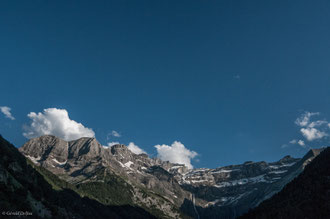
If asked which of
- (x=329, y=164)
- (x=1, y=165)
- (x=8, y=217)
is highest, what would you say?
(x=329, y=164)

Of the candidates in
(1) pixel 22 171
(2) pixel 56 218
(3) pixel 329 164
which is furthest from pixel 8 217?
(3) pixel 329 164

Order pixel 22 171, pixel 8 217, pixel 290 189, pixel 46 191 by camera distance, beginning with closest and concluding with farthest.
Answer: pixel 8 217
pixel 22 171
pixel 46 191
pixel 290 189

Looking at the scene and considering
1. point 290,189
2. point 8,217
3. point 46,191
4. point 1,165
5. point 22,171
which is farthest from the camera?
point 290,189

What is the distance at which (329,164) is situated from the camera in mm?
196875

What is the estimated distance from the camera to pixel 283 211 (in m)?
140

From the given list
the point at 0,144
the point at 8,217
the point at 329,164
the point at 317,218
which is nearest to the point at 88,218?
the point at 0,144

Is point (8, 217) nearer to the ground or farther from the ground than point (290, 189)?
nearer to the ground

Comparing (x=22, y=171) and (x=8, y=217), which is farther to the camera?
(x=22, y=171)

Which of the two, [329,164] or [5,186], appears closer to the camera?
[5,186]

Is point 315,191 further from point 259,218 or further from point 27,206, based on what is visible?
point 27,206

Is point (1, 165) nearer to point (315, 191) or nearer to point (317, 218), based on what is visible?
point (317, 218)

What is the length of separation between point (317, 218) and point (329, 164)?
97.9 m

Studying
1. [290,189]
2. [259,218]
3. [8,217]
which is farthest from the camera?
[290,189]

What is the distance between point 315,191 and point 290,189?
4396 cm
